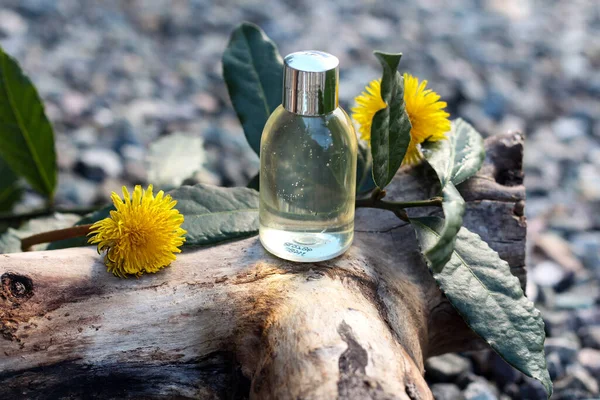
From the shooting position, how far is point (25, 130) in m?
1.86

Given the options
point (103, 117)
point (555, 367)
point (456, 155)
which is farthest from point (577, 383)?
point (103, 117)

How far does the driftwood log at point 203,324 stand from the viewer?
1.21 m

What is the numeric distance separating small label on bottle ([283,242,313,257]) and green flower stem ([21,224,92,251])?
464 mm

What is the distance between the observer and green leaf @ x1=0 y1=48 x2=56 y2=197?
179 cm

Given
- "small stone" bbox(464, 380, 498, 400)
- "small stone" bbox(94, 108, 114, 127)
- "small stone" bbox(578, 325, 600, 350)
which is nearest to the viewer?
"small stone" bbox(464, 380, 498, 400)

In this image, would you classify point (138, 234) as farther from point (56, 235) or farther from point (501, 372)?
point (501, 372)

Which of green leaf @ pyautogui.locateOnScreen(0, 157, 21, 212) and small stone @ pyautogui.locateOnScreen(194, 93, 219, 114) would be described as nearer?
green leaf @ pyautogui.locateOnScreen(0, 157, 21, 212)

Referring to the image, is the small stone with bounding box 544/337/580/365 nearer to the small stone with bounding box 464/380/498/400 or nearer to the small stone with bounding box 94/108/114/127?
the small stone with bounding box 464/380/498/400

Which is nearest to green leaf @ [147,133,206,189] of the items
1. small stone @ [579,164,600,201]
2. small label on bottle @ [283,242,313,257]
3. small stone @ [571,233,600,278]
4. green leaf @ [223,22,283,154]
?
green leaf @ [223,22,283,154]

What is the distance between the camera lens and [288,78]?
127cm

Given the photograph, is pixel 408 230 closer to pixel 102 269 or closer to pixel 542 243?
pixel 102 269

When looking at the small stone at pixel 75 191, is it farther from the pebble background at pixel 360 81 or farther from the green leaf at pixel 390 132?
the green leaf at pixel 390 132

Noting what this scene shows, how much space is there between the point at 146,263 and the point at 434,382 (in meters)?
1.08

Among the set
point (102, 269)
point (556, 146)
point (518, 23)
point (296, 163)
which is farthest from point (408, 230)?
point (518, 23)
